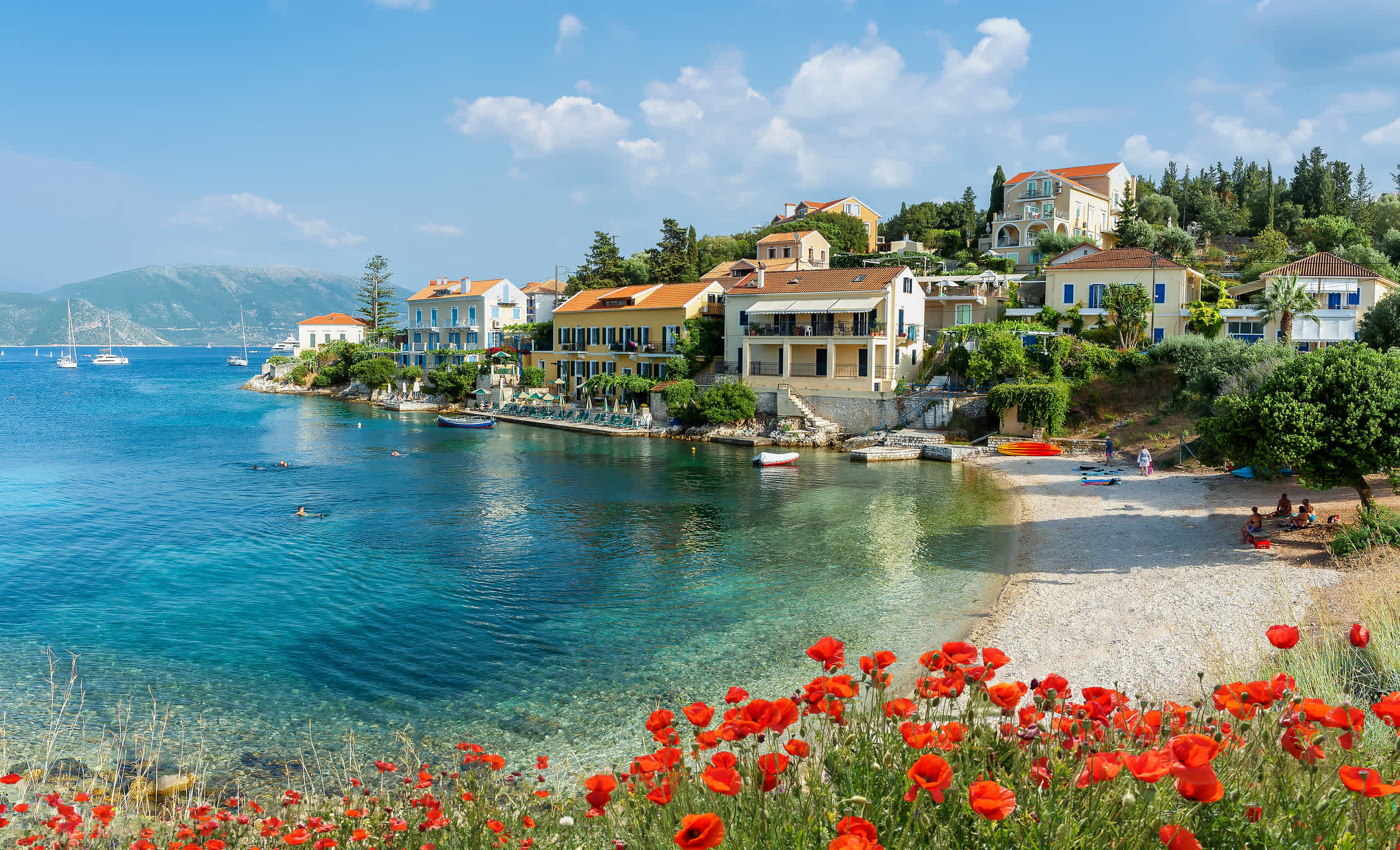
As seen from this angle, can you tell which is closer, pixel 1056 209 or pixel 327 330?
pixel 1056 209

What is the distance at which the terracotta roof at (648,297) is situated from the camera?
51750 millimetres

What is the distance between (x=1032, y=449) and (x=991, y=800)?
119ft

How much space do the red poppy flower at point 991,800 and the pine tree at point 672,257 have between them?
66.4m

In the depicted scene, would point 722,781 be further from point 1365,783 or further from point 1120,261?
point 1120,261

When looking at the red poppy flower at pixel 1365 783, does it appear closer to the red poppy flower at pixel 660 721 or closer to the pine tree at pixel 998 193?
the red poppy flower at pixel 660 721

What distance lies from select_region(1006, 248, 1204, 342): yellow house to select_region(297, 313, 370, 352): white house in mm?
89538

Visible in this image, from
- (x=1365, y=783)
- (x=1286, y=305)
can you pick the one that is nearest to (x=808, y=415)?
(x=1286, y=305)

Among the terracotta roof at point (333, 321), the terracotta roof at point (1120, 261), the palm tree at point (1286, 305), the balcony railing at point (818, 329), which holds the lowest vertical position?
the balcony railing at point (818, 329)

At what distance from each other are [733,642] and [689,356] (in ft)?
120

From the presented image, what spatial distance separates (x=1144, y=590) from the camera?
15898 millimetres

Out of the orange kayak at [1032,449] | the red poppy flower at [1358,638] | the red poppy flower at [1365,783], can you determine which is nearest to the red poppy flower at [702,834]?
the red poppy flower at [1365,783]

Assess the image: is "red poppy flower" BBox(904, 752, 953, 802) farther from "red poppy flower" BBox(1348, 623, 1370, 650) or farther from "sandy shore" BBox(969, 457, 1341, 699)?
"sandy shore" BBox(969, 457, 1341, 699)

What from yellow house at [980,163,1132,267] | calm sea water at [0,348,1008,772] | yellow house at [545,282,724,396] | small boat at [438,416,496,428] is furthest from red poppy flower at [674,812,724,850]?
yellow house at [980,163,1132,267]

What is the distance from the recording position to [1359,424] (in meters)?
16.2
